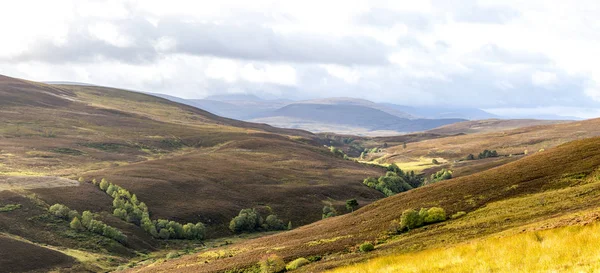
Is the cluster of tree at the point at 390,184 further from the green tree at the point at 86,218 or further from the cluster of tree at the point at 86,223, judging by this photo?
the green tree at the point at 86,218

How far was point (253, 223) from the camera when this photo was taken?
11169cm

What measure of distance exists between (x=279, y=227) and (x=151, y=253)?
31.6 m

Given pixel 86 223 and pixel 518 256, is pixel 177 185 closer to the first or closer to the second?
pixel 86 223

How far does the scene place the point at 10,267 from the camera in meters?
69.9

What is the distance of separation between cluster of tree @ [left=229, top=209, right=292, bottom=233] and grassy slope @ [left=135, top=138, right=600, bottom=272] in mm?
54303

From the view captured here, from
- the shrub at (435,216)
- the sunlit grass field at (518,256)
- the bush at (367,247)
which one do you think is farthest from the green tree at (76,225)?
the sunlit grass field at (518,256)

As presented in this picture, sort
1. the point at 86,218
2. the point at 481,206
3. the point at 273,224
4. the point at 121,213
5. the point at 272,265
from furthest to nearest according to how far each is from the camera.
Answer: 1. the point at 273,224
2. the point at 121,213
3. the point at 86,218
4. the point at 481,206
5. the point at 272,265

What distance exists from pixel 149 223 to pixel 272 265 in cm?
7578

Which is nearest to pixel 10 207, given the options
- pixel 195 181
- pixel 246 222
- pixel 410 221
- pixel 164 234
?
pixel 164 234

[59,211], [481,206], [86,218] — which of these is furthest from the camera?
[59,211]

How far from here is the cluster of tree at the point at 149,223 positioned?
10288 cm

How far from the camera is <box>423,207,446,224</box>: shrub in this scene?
129 feet

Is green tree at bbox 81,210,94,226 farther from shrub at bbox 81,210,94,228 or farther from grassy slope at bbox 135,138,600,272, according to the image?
grassy slope at bbox 135,138,600,272

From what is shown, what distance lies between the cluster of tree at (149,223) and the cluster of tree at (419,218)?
7134cm
